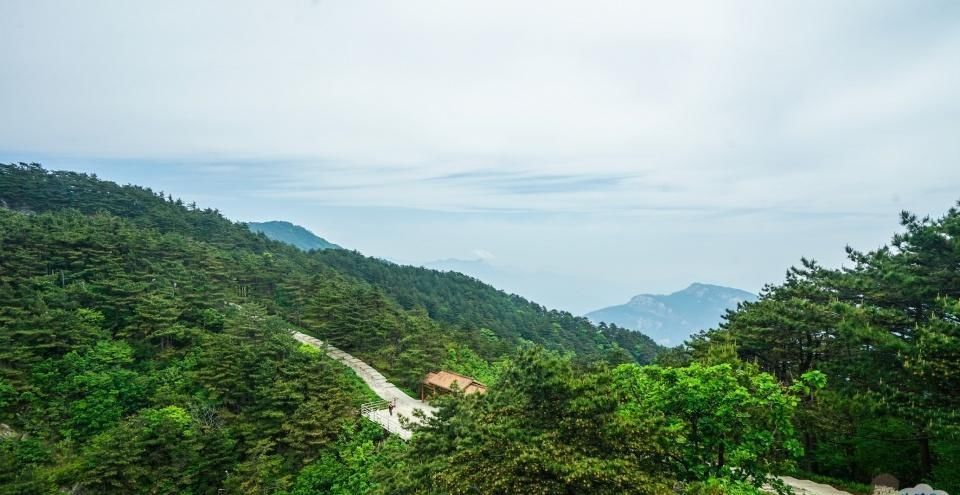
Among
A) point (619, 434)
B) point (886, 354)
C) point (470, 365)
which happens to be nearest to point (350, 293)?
point (470, 365)

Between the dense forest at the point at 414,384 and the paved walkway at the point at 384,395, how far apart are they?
0.82 m

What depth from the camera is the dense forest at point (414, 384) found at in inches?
344

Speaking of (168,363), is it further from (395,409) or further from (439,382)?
(439,382)

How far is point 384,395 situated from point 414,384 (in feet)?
6.52

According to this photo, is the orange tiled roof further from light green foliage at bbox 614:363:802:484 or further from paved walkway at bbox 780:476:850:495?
light green foliage at bbox 614:363:802:484

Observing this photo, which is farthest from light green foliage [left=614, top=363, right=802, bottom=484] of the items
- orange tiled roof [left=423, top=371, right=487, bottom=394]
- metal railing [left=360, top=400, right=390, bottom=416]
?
metal railing [left=360, top=400, right=390, bottom=416]

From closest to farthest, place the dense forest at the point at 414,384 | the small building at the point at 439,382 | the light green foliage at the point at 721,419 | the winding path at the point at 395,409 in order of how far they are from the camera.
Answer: the light green foliage at the point at 721,419
the dense forest at the point at 414,384
the winding path at the point at 395,409
the small building at the point at 439,382

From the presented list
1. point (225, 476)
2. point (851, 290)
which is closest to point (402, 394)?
point (225, 476)

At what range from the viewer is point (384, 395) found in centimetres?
2281

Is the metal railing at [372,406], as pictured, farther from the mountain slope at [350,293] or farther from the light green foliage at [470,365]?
the light green foliage at [470,365]

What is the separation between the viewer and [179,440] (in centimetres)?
1598

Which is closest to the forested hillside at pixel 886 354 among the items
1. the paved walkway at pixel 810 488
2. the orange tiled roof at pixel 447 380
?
the paved walkway at pixel 810 488

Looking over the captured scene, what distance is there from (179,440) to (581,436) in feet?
48.4

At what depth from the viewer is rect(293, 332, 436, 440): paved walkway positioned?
63.2 feet
